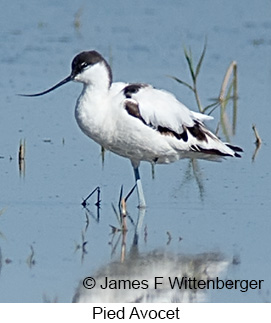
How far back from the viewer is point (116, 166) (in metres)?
9.98

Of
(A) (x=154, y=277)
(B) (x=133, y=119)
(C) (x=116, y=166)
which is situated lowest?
(A) (x=154, y=277)

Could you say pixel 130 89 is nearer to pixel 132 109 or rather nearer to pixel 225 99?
pixel 132 109

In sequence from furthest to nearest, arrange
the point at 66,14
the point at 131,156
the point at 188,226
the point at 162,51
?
the point at 66,14
the point at 162,51
the point at 131,156
the point at 188,226

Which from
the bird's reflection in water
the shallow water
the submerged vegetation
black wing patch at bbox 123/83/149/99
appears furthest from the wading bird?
the submerged vegetation

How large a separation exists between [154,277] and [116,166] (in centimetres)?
280

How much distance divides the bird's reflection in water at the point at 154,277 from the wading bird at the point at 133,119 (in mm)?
1084

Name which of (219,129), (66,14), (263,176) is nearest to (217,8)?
(66,14)

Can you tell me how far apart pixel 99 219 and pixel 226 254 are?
1159mm

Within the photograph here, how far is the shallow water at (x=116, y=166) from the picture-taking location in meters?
7.56

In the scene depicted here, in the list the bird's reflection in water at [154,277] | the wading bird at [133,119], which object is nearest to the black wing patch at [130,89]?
the wading bird at [133,119]

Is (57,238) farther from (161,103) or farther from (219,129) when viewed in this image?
(219,129)

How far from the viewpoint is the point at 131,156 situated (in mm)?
8938

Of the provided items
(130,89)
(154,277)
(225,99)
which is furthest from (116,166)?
(154,277)

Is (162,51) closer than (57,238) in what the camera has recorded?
No
